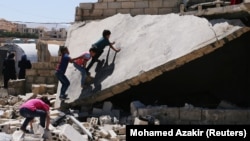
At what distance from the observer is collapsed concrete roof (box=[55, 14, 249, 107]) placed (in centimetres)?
745

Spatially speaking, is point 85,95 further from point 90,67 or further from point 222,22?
point 222,22

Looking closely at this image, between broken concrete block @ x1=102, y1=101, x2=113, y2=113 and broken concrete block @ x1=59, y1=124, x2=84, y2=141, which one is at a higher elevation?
broken concrete block @ x1=102, y1=101, x2=113, y2=113

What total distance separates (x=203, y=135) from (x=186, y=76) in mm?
3809

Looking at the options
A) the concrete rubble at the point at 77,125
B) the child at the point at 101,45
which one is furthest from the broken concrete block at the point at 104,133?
the child at the point at 101,45

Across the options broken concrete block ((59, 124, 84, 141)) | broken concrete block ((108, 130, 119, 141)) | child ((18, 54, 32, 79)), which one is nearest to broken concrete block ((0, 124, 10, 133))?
broken concrete block ((59, 124, 84, 141))

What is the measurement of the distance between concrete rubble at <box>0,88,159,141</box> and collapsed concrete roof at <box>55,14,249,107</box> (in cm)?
33

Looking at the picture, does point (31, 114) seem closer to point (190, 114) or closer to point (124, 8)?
point (190, 114)

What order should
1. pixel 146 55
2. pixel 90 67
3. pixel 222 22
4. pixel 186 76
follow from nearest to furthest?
pixel 222 22 < pixel 146 55 < pixel 90 67 < pixel 186 76

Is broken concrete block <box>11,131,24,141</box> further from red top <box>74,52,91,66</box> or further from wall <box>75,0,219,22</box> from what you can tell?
wall <box>75,0,219,22</box>

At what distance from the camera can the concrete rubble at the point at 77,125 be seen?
21.0ft

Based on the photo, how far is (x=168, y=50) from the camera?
7.91m

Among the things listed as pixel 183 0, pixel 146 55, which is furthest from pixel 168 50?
pixel 183 0

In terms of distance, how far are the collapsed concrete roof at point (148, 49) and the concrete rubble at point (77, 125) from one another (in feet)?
1.08

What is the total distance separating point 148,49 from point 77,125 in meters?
2.19
